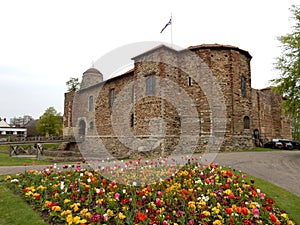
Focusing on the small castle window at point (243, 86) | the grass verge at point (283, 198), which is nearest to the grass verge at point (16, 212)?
the grass verge at point (283, 198)

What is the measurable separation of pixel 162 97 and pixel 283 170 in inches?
384

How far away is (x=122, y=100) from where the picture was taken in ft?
75.9

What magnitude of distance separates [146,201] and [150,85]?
44.5 ft

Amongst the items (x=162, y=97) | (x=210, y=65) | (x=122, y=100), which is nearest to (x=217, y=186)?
(x=162, y=97)

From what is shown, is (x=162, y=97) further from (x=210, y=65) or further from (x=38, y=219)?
(x=38, y=219)

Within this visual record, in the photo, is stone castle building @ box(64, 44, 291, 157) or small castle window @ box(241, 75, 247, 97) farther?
small castle window @ box(241, 75, 247, 97)

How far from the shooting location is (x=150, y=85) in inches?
699

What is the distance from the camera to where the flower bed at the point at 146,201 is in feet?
13.1

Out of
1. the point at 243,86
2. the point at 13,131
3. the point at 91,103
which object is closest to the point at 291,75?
the point at 243,86

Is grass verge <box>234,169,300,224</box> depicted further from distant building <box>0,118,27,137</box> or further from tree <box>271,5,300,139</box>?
distant building <box>0,118,27,137</box>

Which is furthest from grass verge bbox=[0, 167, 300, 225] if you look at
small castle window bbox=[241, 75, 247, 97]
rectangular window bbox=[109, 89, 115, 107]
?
rectangular window bbox=[109, 89, 115, 107]

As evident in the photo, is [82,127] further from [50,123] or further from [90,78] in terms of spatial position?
[50,123]

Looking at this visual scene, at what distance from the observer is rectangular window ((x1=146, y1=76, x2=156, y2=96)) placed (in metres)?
17.5

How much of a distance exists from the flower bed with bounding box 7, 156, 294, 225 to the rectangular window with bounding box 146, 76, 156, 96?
11.5 m
